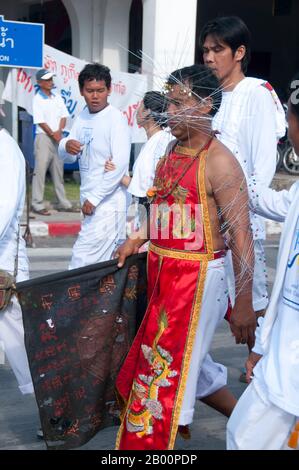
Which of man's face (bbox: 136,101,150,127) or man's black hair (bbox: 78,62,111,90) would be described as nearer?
man's face (bbox: 136,101,150,127)

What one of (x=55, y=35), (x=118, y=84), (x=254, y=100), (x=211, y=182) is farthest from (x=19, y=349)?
(x=55, y=35)

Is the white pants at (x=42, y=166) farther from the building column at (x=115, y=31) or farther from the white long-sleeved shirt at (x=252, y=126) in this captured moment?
the white long-sleeved shirt at (x=252, y=126)

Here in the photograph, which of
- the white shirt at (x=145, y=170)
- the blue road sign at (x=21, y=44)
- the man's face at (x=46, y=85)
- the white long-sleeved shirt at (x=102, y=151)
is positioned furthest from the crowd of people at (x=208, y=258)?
the man's face at (x=46, y=85)

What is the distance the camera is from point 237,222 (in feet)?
11.3

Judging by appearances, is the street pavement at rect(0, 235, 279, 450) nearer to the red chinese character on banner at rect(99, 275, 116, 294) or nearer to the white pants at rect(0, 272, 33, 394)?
the white pants at rect(0, 272, 33, 394)

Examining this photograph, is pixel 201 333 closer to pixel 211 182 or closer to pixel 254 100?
pixel 211 182

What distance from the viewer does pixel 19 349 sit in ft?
13.4

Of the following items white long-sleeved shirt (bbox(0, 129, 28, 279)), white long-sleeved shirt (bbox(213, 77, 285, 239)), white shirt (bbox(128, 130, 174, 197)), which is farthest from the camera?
white shirt (bbox(128, 130, 174, 197))

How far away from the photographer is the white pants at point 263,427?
258 centimetres

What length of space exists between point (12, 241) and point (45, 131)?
6.98 m

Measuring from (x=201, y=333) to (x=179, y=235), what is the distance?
0.42 meters

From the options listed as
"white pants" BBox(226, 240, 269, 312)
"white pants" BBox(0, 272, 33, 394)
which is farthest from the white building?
"white pants" BBox(0, 272, 33, 394)

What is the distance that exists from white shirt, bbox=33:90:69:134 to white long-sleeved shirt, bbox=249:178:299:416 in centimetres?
849

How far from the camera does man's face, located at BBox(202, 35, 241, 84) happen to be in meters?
4.38
